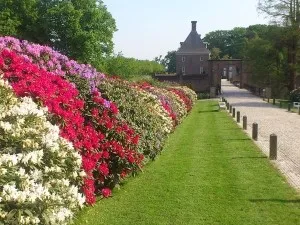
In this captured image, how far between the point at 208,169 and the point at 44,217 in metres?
7.59

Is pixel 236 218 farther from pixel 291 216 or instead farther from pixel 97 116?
pixel 97 116

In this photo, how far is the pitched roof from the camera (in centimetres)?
8519

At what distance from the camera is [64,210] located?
4488 millimetres

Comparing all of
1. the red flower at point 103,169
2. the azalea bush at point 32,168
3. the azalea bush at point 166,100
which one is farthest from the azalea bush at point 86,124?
the azalea bush at point 166,100

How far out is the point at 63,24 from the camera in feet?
141

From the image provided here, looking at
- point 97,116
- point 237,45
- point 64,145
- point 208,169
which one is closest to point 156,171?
point 208,169

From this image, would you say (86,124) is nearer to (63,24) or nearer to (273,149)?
(273,149)

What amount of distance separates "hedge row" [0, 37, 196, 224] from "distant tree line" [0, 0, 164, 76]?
107ft

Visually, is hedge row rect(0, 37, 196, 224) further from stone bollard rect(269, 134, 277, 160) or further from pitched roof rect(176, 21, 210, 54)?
pitched roof rect(176, 21, 210, 54)

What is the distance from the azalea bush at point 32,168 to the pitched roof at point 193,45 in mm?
80994

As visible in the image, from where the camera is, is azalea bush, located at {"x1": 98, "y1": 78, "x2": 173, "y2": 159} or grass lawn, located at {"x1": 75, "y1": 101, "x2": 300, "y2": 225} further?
azalea bush, located at {"x1": 98, "y1": 78, "x2": 173, "y2": 159}

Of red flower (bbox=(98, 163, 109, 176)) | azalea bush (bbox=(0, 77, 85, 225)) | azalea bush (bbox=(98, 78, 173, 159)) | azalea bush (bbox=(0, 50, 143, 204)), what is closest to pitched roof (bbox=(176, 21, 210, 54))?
azalea bush (bbox=(98, 78, 173, 159))

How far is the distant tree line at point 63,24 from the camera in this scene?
4247 cm

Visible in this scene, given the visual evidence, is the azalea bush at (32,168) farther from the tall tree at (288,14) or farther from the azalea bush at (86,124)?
the tall tree at (288,14)
